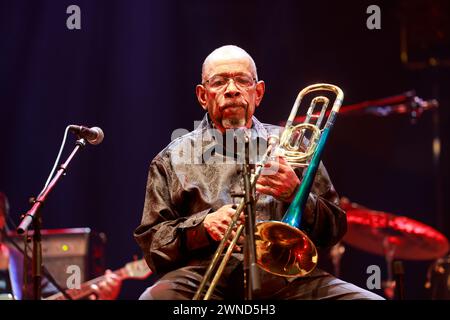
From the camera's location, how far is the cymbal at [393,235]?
18.9ft

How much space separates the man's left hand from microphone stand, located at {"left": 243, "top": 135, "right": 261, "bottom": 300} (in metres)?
0.34

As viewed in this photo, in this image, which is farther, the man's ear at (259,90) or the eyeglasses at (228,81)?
the man's ear at (259,90)


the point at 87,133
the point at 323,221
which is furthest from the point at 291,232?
the point at 87,133

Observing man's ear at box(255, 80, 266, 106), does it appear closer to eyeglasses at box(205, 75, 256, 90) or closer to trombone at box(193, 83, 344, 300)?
eyeglasses at box(205, 75, 256, 90)

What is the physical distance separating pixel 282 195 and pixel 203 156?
585 millimetres

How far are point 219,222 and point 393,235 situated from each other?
3265 mm

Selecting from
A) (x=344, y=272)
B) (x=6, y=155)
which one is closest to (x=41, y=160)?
(x=6, y=155)

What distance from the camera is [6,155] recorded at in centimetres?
644

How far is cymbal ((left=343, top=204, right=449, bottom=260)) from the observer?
5.75m

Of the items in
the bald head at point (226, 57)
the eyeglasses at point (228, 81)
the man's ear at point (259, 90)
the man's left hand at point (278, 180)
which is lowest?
the man's left hand at point (278, 180)

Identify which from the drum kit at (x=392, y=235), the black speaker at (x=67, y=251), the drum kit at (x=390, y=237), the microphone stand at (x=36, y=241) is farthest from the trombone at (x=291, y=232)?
the black speaker at (x=67, y=251)

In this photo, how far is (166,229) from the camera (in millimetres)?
3316

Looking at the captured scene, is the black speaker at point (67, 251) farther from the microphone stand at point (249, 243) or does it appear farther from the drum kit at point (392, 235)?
the microphone stand at point (249, 243)
